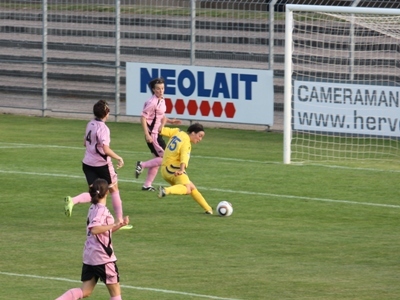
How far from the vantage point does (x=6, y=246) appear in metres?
13.7

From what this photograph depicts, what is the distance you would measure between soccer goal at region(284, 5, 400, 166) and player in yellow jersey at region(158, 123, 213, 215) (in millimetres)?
5742

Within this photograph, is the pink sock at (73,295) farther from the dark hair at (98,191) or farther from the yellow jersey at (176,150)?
the yellow jersey at (176,150)

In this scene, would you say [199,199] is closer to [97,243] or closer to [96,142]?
[96,142]

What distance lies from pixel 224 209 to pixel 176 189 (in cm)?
83

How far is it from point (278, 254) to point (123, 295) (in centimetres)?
262

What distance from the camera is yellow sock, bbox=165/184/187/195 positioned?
49.9 ft

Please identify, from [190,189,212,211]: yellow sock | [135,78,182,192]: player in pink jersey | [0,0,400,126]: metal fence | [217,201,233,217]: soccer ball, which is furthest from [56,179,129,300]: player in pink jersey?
[0,0,400,126]: metal fence

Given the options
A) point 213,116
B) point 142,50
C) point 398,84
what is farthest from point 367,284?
point 142,50

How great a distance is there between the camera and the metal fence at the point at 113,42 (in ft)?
90.6

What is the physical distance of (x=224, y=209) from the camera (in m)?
15.7

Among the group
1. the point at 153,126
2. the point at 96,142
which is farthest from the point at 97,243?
the point at 153,126

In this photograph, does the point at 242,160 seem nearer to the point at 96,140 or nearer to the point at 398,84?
the point at 398,84

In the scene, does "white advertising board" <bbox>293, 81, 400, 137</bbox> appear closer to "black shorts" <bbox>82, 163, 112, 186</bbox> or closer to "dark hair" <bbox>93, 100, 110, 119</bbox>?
"black shorts" <bbox>82, 163, 112, 186</bbox>

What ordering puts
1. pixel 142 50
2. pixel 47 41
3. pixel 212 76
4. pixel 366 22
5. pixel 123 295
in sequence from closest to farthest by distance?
pixel 123 295, pixel 366 22, pixel 212 76, pixel 142 50, pixel 47 41
